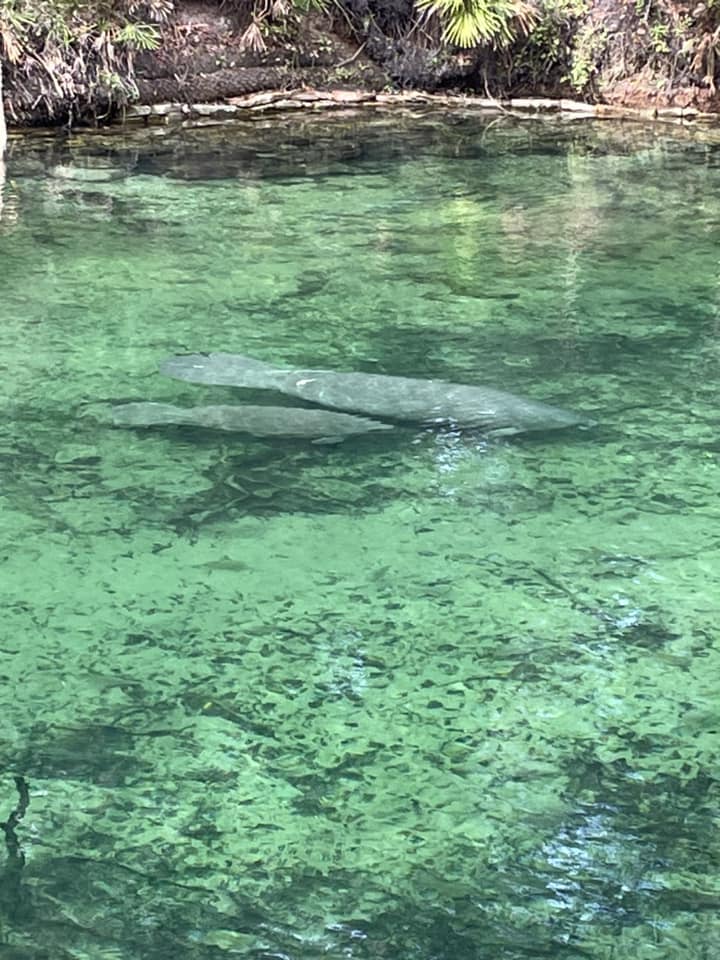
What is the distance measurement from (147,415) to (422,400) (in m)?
1.05

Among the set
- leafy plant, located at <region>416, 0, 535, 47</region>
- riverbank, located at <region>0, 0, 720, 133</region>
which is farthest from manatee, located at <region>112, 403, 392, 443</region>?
leafy plant, located at <region>416, 0, 535, 47</region>

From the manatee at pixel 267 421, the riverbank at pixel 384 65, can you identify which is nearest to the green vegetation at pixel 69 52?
the riverbank at pixel 384 65

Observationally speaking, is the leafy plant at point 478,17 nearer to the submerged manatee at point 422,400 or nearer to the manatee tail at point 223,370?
the manatee tail at point 223,370

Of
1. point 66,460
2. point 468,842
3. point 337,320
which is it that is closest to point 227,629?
point 468,842

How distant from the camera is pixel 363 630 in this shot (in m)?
3.32

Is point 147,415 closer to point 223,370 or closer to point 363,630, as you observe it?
point 223,370

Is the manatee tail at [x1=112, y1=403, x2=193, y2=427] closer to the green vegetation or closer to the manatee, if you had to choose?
the manatee

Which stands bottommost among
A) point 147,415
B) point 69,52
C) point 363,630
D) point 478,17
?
point 363,630

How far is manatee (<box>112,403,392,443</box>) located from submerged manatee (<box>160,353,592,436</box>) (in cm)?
8

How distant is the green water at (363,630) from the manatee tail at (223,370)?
0.08 meters

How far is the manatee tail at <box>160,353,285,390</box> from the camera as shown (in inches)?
192

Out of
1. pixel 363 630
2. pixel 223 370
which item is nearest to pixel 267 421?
pixel 223 370

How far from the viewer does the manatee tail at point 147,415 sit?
15.1 ft

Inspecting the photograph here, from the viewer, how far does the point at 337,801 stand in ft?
8.69
